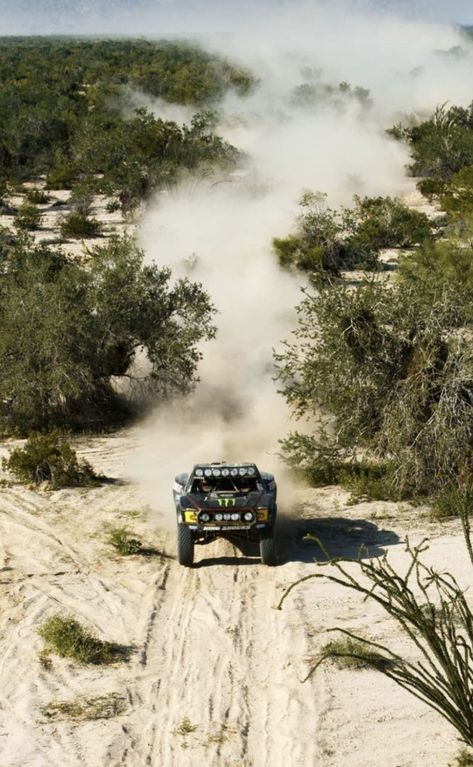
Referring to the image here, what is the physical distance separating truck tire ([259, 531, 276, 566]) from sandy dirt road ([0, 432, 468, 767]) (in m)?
0.17

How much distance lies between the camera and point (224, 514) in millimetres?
12664

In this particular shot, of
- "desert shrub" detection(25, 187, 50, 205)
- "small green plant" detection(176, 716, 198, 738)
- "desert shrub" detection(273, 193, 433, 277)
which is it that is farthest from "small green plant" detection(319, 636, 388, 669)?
"desert shrub" detection(25, 187, 50, 205)

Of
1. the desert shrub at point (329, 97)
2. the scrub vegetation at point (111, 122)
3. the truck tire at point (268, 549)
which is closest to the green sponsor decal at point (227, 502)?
the truck tire at point (268, 549)

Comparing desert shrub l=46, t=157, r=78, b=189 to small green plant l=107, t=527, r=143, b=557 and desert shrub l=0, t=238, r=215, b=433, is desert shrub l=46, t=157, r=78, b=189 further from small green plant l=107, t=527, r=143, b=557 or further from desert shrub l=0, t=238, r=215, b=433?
small green plant l=107, t=527, r=143, b=557

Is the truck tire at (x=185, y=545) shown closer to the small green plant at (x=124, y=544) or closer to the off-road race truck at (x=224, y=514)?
the off-road race truck at (x=224, y=514)

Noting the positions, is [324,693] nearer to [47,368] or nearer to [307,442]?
[307,442]

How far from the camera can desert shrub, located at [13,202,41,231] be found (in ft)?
120

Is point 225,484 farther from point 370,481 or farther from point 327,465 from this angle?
point 327,465

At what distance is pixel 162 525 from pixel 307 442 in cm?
317

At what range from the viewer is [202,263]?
2850 cm

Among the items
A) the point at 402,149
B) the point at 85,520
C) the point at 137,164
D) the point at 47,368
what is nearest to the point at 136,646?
the point at 85,520

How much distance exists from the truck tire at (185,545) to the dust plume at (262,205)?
2644 millimetres

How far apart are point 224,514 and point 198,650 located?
2393mm

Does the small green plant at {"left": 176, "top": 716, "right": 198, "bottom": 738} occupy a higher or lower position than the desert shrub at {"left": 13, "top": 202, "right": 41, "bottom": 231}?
lower
